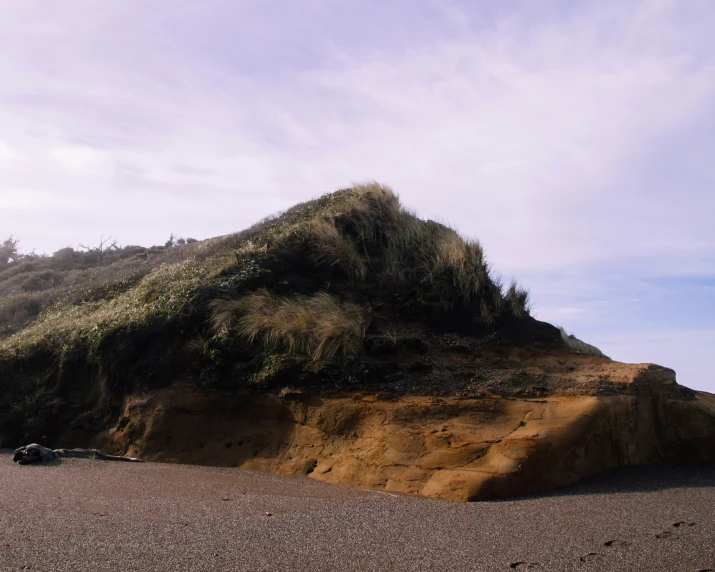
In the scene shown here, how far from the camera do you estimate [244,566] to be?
377 cm

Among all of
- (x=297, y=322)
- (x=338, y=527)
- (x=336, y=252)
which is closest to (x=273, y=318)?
(x=297, y=322)

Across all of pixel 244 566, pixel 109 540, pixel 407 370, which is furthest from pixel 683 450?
pixel 109 540

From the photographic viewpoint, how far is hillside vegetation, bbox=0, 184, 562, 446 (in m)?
8.88

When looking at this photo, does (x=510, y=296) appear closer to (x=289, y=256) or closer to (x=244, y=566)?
(x=289, y=256)

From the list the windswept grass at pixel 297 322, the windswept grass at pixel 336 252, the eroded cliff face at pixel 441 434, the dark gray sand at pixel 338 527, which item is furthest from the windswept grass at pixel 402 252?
the dark gray sand at pixel 338 527

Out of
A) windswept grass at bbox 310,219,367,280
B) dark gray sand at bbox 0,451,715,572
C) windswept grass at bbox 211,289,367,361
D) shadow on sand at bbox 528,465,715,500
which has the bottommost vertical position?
dark gray sand at bbox 0,451,715,572

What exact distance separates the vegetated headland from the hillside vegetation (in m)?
0.03

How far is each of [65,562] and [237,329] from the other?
19.0 feet

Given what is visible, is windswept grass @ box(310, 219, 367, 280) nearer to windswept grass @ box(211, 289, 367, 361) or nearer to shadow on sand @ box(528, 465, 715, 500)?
windswept grass @ box(211, 289, 367, 361)

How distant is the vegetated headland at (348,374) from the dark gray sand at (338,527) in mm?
550

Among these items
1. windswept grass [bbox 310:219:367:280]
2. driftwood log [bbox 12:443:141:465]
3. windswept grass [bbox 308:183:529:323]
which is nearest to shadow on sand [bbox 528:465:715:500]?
windswept grass [bbox 308:183:529:323]

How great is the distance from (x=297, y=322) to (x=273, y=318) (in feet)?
1.45

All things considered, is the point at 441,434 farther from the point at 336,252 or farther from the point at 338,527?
the point at 336,252

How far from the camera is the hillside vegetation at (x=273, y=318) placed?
888cm
